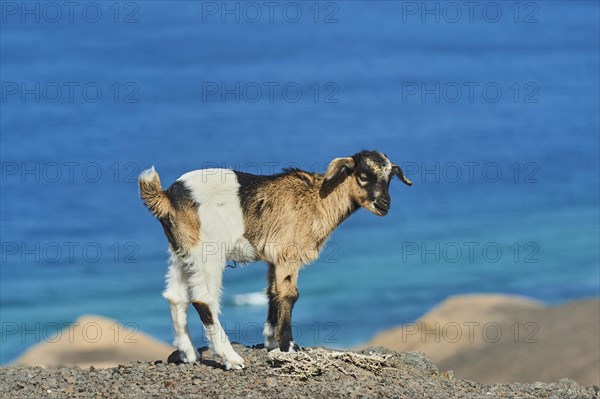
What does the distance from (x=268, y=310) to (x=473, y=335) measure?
23.2ft

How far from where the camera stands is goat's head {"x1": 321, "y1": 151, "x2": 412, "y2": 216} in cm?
1814

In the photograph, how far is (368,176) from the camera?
59.8 ft

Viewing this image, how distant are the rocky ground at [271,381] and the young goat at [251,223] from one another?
0.50 m

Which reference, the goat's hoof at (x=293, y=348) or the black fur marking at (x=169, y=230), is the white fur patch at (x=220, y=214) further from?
the goat's hoof at (x=293, y=348)

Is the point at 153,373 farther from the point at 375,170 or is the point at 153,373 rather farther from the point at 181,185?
the point at 375,170

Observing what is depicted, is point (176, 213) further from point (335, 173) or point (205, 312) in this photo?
point (335, 173)

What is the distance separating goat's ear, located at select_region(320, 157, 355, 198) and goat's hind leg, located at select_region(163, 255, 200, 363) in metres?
→ 2.20

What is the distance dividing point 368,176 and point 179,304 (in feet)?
9.78

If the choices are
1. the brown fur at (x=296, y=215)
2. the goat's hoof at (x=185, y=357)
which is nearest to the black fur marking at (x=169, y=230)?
the brown fur at (x=296, y=215)

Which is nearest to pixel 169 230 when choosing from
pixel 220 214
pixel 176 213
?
pixel 176 213

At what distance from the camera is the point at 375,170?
1814cm

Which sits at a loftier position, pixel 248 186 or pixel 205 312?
pixel 248 186

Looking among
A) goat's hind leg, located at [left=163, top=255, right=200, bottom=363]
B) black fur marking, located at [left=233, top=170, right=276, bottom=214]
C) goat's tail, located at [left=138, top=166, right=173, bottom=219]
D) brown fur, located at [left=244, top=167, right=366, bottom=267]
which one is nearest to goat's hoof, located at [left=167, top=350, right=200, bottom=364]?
goat's hind leg, located at [left=163, top=255, right=200, bottom=363]

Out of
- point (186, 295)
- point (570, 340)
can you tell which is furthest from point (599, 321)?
point (186, 295)
